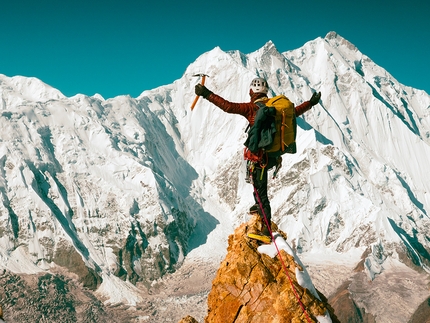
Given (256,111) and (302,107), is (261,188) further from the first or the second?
(302,107)

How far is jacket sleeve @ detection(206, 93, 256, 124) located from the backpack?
0.32 metres

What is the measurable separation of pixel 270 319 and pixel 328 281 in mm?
173845

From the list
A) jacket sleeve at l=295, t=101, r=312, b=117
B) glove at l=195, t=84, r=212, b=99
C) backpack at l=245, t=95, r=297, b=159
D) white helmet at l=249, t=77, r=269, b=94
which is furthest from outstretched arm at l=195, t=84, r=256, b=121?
jacket sleeve at l=295, t=101, r=312, b=117

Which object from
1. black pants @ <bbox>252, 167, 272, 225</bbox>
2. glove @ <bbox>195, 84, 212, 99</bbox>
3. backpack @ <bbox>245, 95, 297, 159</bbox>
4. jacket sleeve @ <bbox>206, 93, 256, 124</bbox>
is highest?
glove @ <bbox>195, 84, 212, 99</bbox>

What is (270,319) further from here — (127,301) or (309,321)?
(127,301)

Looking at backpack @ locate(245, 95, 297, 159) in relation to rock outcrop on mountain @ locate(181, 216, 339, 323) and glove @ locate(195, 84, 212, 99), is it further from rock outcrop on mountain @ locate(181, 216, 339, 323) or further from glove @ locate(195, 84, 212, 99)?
rock outcrop on mountain @ locate(181, 216, 339, 323)

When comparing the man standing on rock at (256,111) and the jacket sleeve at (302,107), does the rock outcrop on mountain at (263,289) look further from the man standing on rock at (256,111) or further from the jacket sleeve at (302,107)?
the jacket sleeve at (302,107)

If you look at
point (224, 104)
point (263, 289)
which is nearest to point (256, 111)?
point (224, 104)

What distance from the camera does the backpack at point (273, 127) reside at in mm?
13133

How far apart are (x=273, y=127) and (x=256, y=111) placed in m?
0.78

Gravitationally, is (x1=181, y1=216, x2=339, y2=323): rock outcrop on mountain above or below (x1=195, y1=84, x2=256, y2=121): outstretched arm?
below

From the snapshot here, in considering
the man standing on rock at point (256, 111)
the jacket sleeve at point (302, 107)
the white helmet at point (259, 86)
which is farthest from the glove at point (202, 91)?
the jacket sleeve at point (302, 107)

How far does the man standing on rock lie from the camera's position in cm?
1334

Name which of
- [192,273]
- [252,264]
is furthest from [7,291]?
[252,264]
